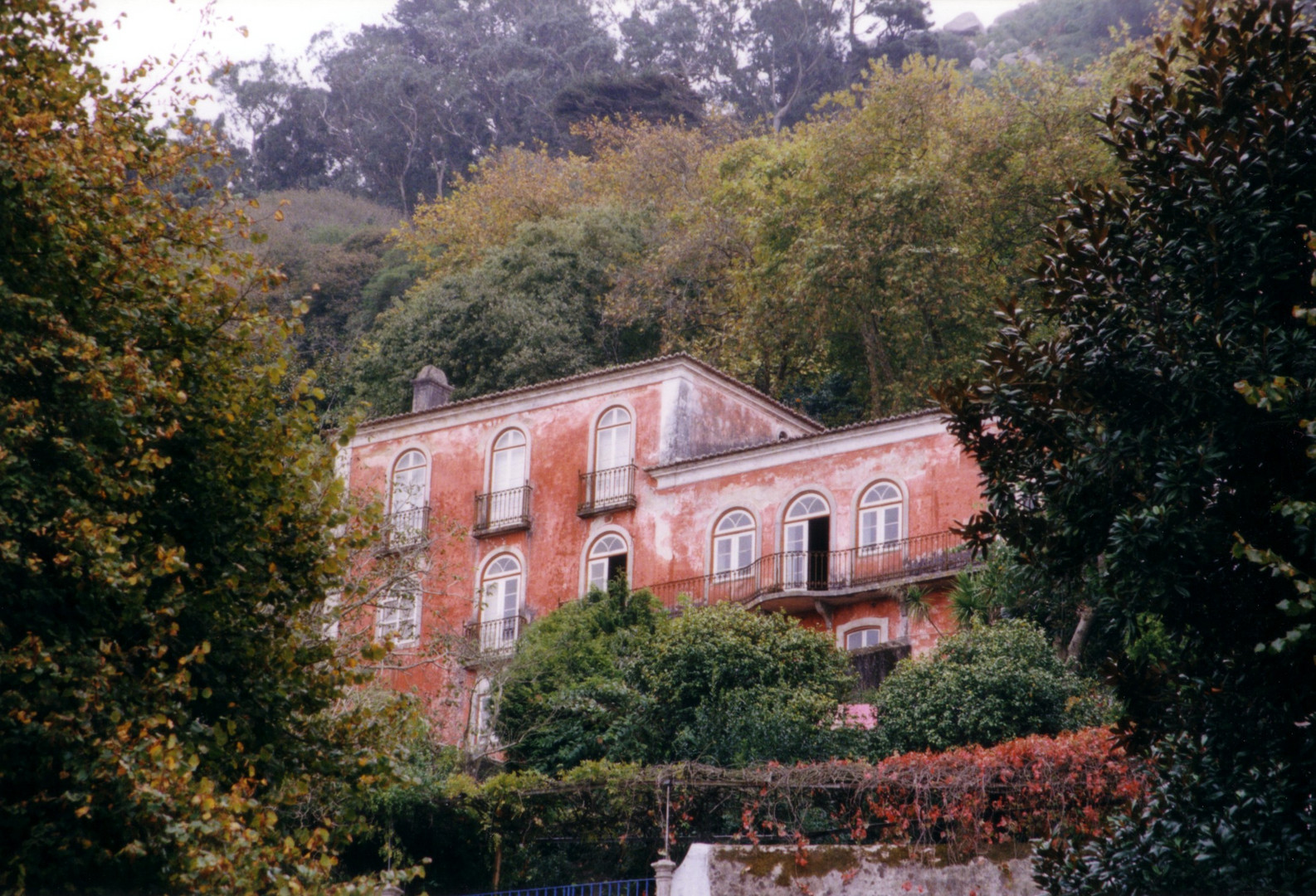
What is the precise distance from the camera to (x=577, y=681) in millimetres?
26578

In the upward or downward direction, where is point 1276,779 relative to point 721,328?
downward

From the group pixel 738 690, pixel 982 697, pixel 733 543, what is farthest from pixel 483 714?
pixel 982 697

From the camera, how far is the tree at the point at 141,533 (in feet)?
34.8

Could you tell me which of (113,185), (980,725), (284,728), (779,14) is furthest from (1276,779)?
(779,14)

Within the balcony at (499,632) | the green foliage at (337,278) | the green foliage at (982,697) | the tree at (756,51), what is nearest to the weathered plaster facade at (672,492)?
the balcony at (499,632)

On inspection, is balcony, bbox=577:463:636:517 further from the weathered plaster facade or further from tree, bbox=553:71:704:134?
tree, bbox=553:71:704:134

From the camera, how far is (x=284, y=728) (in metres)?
12.5

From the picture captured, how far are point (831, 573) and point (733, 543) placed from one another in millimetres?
2393

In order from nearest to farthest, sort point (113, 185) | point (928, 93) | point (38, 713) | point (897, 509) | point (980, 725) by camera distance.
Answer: point (38, 713)
point (113, 185)
point (980, 725)
point (897, 509)
point (928, 93)

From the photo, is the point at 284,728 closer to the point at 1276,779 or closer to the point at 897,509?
the point at 1276,779

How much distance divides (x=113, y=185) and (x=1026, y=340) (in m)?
7.27

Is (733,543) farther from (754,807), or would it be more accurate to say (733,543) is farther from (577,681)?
(754,807)

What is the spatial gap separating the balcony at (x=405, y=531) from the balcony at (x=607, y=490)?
11.6 feet

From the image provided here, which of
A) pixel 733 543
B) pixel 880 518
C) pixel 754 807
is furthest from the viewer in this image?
pixel 733 543
